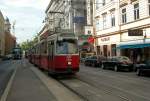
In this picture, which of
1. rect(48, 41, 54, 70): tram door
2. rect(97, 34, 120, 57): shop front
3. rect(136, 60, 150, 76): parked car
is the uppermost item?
rect(97, 34, 120, 57): shop front

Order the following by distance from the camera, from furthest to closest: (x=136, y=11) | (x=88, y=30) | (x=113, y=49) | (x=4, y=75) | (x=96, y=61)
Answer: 1. (x=88, y=30)
2. (x=113, y=49)
3. (x=96, y=61)
4. (x=136, y=11)
5. (x=4, y=75)

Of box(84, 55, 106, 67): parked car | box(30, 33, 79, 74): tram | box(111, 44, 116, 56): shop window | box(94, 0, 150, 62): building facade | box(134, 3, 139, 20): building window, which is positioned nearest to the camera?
box(30, 33, 79, 74): tram

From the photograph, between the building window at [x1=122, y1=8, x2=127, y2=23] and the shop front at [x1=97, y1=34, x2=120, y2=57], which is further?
the shop front at [x1=97, y1=34, x2=120, y2=57]

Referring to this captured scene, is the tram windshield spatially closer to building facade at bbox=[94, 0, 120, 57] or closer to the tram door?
the tram door

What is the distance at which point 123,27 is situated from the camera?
47.4 metres

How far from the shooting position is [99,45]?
5916cm

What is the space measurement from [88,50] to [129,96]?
51.9 metres

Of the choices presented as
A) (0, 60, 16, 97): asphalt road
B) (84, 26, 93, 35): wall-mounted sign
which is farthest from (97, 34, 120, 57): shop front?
(0, 60, 16, 97): asphalt road

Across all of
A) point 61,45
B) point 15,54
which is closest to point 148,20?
point 61,45

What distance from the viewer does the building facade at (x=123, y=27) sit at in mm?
40562

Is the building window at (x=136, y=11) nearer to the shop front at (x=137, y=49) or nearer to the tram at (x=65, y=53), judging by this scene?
the shop front at (x=137, y=49)

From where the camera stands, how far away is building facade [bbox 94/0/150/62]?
40.6 metres

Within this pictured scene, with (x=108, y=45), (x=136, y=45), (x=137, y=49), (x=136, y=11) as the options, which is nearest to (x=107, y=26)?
(x=108, y=45)

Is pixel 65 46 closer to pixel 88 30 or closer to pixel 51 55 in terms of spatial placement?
pixel 51 55
